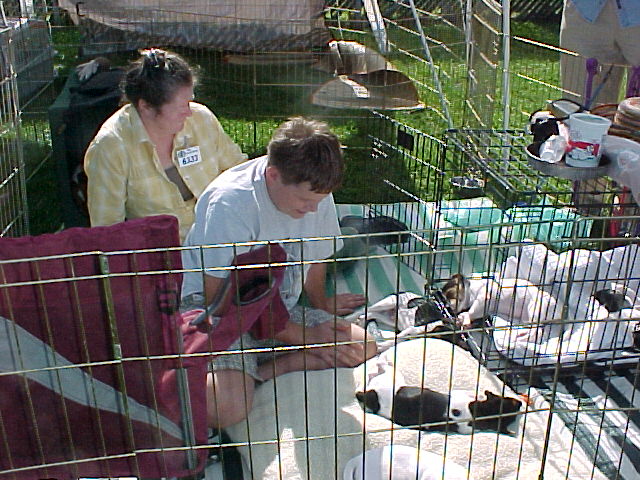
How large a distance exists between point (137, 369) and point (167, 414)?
139mm

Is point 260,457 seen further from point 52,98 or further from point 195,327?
point 52,98

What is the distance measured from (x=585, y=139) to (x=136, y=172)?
1480mm

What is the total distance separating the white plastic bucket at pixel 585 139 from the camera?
2338mm

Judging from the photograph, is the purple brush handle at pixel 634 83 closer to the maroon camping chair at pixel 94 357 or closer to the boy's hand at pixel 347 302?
the boy's hand at pixel 347 302

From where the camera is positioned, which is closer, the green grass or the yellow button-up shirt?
the yellow button-up shirt

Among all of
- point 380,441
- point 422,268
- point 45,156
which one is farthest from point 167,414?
point 45,156

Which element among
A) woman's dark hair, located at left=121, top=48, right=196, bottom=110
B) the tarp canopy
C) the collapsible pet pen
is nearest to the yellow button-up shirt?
woman's dark hair, located at left=121, top=48, right=196, bottom=110

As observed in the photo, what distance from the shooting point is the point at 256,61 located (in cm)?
496

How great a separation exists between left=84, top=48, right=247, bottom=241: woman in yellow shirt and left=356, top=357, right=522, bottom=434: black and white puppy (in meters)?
0.95

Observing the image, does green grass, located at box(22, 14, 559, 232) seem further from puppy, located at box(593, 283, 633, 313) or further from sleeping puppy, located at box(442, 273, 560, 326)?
puppy, located at box(593, 283, 633, 313)

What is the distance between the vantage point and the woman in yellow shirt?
2521 mm

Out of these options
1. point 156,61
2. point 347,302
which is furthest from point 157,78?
point 347,302

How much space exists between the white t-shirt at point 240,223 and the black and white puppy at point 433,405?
1.23ft

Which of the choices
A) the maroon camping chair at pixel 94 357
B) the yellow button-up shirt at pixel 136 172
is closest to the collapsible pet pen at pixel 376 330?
the maroon camping chair at pixel 94 357
